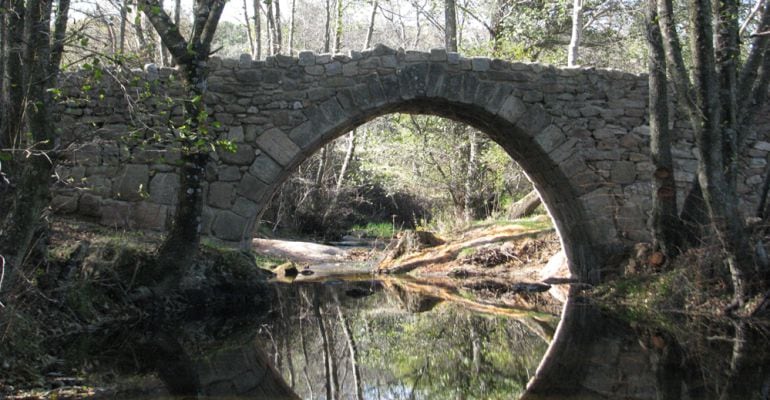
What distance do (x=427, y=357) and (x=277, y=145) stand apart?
160 inches

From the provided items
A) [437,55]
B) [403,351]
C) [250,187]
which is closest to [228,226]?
[250,187]

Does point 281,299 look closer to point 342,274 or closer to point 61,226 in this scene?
point 61,226

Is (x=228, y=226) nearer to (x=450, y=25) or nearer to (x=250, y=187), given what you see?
(x=250, y=187)

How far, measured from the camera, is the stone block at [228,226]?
8.81 m

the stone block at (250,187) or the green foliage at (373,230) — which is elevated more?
the stone block at (250,187)

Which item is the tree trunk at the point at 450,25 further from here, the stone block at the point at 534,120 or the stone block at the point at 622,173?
the stone block at the point at 622,173

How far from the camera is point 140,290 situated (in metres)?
6.94

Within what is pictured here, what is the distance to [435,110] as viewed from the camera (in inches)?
393

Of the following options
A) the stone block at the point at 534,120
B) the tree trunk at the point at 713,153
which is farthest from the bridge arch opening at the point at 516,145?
the tree trunk at the point at 713,153

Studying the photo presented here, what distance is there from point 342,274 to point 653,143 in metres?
5.43

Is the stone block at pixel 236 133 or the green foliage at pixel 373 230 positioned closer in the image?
the stone block at pixel 236 133

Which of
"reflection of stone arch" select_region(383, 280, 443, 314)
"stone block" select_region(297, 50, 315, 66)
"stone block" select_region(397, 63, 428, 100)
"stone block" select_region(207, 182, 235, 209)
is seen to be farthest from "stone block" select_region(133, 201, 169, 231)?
"stone block" select_region(397, 63, 428, 100)

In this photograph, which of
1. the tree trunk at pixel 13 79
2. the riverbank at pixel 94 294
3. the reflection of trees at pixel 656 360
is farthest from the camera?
the tree trunk at pixel 13 79

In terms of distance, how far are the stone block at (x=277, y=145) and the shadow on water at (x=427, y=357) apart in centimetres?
193
